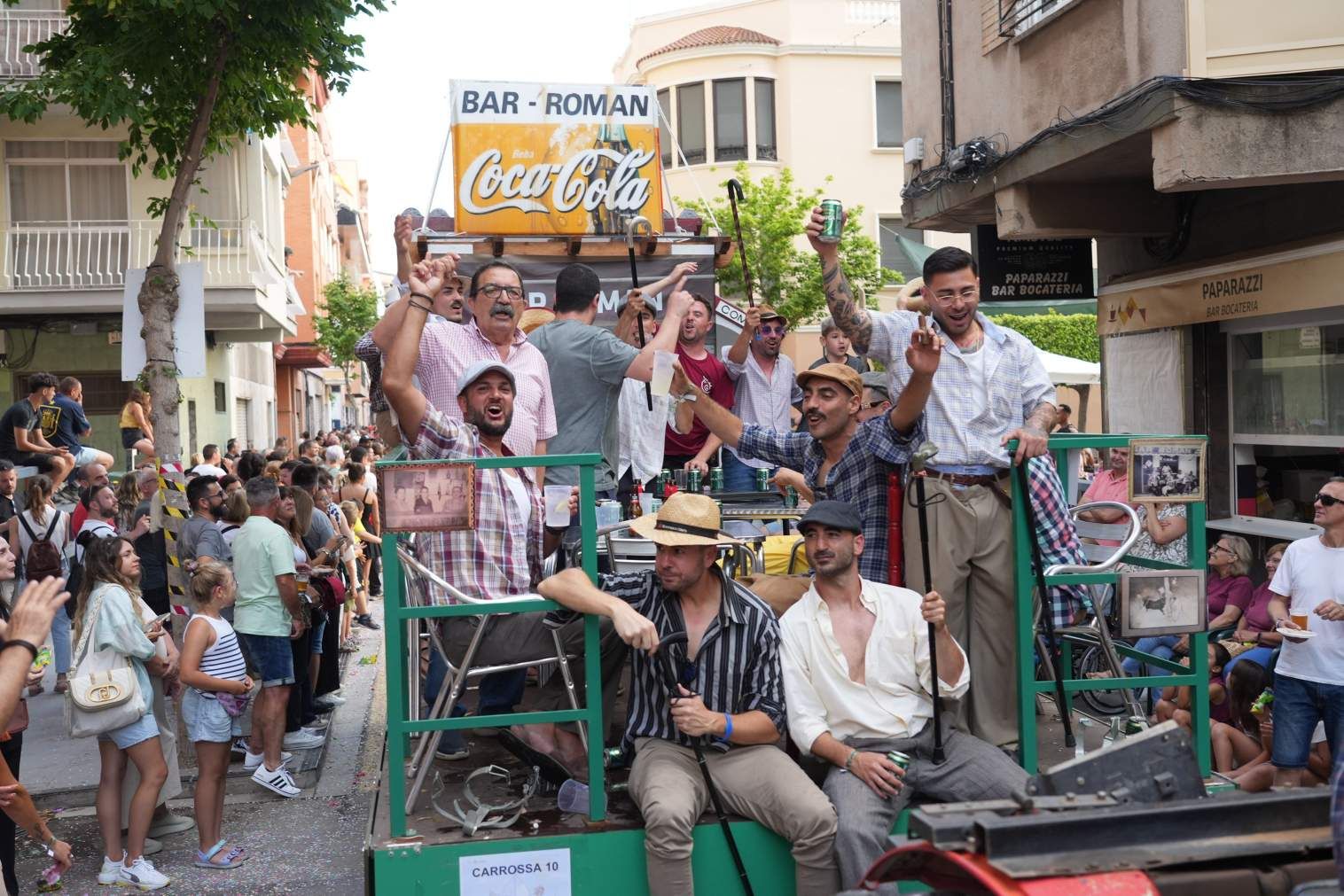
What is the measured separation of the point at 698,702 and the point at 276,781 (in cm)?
452

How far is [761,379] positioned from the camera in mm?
8164

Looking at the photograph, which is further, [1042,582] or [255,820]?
[255,820]

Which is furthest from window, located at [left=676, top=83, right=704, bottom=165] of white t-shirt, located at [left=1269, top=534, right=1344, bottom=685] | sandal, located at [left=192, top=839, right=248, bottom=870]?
sandal, located at [left=192, top=839, right=248, bottom=870]

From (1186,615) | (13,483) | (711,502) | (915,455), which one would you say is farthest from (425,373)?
(13,483)

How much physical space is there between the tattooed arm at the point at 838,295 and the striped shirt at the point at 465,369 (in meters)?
1.42

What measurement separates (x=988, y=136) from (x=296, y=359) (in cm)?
3018

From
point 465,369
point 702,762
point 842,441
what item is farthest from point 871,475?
point 465,369

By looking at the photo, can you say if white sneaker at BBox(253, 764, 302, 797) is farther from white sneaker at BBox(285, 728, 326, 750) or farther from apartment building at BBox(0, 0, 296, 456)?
apartment building at BBox(0, 0, 296, 456)

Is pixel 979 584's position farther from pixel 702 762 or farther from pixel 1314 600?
pixel 1314 600

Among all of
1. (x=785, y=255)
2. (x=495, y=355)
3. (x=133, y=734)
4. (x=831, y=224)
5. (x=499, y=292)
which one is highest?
(x=785, y=255)

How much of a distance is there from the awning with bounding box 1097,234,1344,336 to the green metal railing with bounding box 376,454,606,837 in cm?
610

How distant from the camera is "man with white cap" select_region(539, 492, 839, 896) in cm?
424

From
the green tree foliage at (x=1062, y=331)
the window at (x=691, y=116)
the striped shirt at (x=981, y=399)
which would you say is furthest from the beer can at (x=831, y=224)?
the window at (x=691, y=116)

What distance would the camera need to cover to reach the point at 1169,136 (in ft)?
26.8
